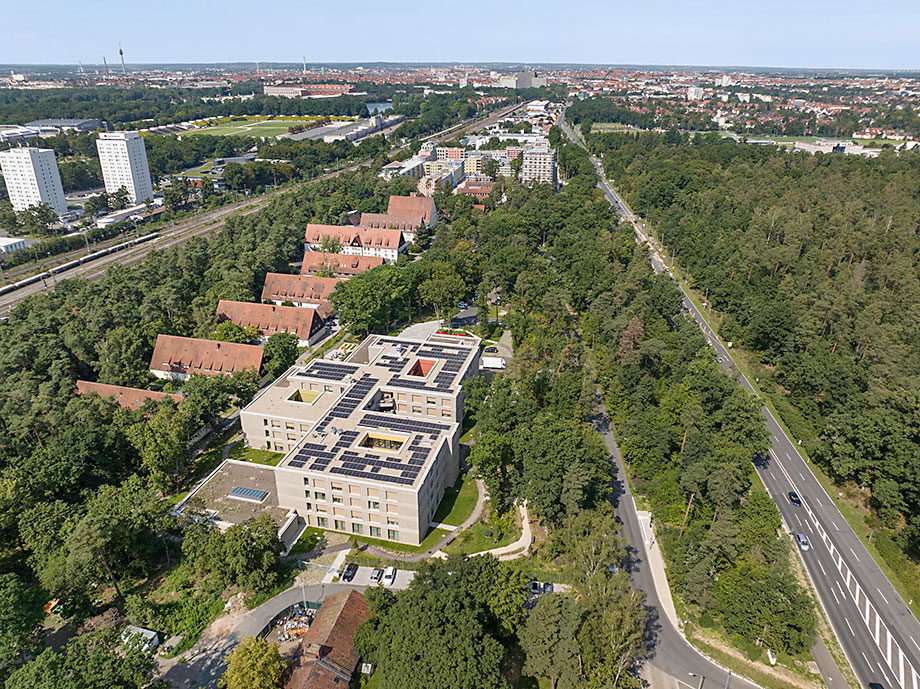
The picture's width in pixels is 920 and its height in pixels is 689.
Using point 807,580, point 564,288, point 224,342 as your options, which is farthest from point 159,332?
point 807,580

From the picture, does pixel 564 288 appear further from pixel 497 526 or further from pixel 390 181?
pixel 390 181

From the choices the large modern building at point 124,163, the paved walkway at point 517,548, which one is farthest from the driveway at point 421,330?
the large modern building at point 124,163

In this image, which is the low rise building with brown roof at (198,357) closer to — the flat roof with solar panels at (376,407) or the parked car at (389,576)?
the flat roof with solar panels at (376,407)

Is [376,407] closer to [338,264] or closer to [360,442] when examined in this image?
[360,442]

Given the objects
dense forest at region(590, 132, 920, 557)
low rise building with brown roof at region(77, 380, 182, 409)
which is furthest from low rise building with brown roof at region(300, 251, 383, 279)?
dense forest at region(590, 132, 920, 557)

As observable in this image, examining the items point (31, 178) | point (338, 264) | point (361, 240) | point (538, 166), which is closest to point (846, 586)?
point (338, 264)

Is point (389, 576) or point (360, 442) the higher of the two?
point (360, 442)

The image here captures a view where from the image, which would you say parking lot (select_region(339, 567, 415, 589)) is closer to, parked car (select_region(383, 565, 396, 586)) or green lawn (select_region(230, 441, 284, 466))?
parked car (select_region(383, 565, 396, 586))
